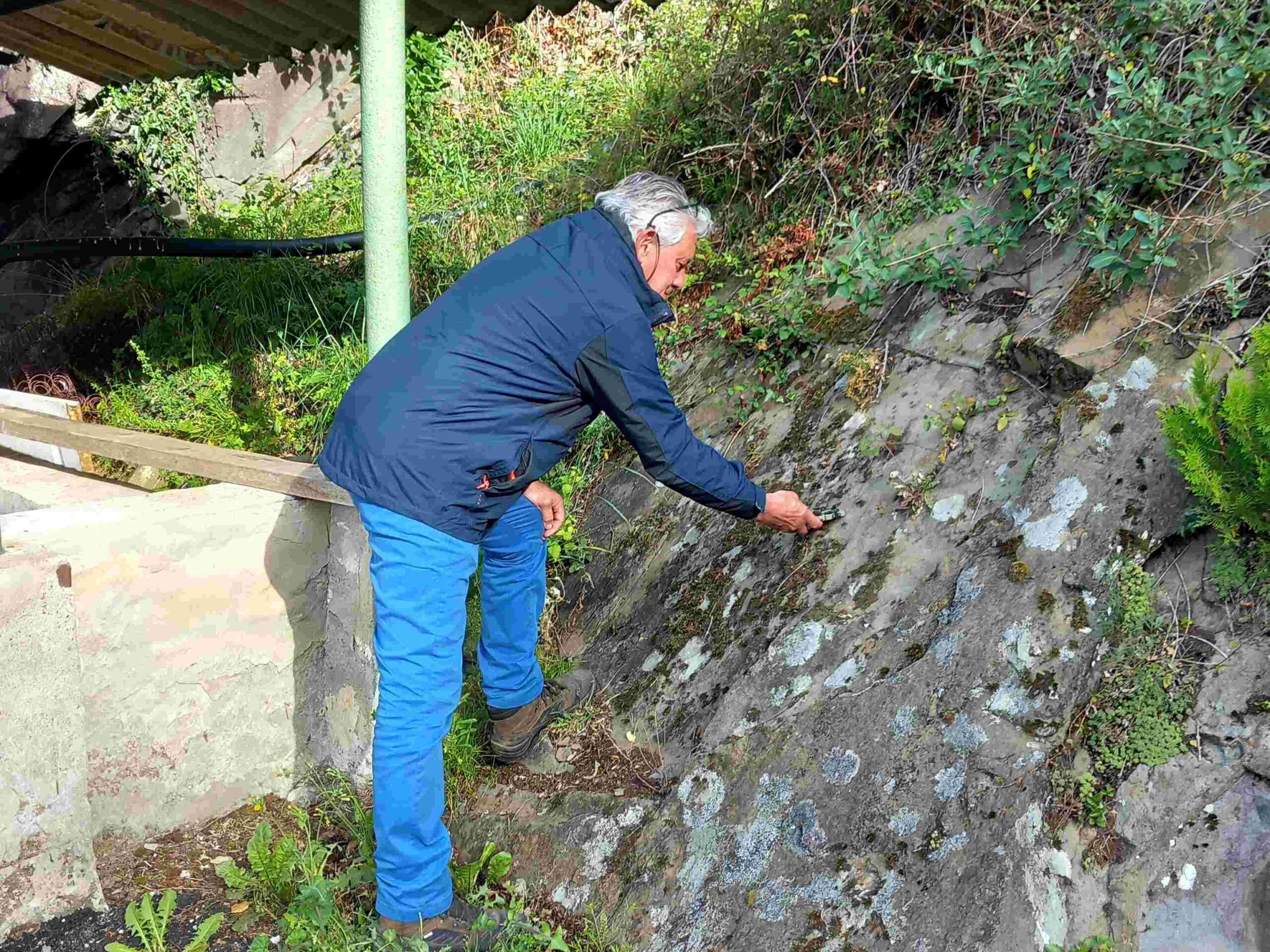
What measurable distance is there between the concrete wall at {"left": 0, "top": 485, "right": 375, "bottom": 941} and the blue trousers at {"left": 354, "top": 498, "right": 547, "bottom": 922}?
2.47ft

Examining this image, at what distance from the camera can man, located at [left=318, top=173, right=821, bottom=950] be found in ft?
8.61

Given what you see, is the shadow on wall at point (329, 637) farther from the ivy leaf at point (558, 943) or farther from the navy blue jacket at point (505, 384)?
the ivy leaf at point (558, 943)

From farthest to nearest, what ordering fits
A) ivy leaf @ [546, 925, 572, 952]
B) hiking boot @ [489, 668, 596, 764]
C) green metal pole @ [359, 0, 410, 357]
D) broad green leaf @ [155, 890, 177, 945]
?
hiking boot @ [489, 668, 596, 764]
green metal pole @ [359, 0, 410, 357]
broad green leaf @ [155, 890, 177, 945]
ivy leaf @ [546, 925, 572, 952]

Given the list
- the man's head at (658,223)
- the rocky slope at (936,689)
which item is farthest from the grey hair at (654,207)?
the rocky slope at (936,689)

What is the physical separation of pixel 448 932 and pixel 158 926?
921 mm

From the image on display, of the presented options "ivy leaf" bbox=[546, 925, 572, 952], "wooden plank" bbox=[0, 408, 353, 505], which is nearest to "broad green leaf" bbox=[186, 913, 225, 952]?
"ivy leaf" bbox=[546, 925, 572, 952]

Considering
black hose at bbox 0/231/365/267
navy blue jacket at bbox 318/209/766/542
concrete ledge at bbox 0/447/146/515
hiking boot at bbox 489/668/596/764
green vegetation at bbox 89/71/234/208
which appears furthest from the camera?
green vegetation at bbox 89/71/234/208

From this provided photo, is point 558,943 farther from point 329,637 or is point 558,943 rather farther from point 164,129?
point 164,129

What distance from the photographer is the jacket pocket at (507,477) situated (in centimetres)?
270

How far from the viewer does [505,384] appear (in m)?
2.64

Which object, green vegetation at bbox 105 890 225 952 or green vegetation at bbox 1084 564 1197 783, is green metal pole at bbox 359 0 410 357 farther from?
green vegetation at bbox 1084 564 1197 783

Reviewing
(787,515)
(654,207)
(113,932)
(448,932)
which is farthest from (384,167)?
(113,932)

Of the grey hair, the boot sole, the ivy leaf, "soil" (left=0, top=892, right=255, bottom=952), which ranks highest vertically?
the grey hair

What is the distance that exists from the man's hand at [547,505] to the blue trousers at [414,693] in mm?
505
